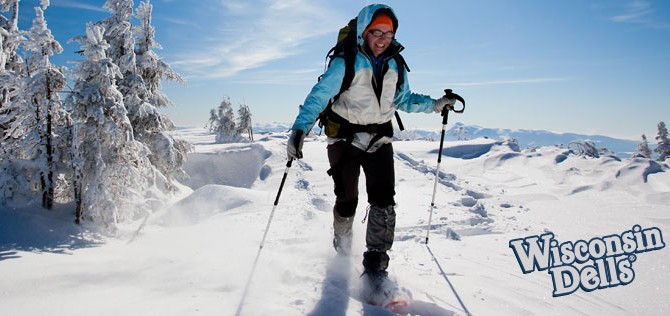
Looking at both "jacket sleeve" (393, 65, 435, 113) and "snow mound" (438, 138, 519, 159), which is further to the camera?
"snow mound" (438, 138, 519, 159)

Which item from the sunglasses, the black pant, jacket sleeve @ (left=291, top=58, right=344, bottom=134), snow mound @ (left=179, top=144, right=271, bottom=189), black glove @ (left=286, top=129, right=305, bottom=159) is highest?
the sunglasses

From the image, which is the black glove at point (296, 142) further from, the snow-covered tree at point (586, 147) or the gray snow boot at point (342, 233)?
the snow-covered tree at point (586, 147)

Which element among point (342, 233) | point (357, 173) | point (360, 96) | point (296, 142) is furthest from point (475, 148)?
point (296, 142)

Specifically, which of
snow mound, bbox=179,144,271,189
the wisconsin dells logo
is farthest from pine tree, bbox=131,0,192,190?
the wisconsin dells logo

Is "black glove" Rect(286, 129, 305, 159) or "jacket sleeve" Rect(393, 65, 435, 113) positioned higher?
"jacket sleeve" Rect(393, 65, 435, 113)

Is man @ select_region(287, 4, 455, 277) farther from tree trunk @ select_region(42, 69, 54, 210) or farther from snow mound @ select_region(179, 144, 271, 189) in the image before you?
snow mound @ select_region(179, 144, 271, 189)

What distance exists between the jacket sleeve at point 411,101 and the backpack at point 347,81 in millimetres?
128

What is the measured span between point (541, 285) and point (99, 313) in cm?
435

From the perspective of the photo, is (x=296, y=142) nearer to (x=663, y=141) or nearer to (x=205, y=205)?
(x=205, y=205)

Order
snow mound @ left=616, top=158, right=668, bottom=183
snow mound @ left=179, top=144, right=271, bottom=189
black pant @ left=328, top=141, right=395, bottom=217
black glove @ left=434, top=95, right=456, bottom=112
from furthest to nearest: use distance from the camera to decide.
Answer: snow mound @ left=179, top=144, right=271, bottom=189
snow mound @ left=616, top=158, right=668, bottom=183
black glove @ left=434, top=95, right=456, bottom=112
black pant @ left=328, top=141, right=395, bottom=217

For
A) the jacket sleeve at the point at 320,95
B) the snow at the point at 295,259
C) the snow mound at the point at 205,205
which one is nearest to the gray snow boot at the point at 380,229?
the snow at the point at 295,259

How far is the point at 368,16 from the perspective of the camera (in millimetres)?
3689

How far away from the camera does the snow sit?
9.26 feet

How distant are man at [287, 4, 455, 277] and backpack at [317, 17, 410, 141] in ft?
0.04
